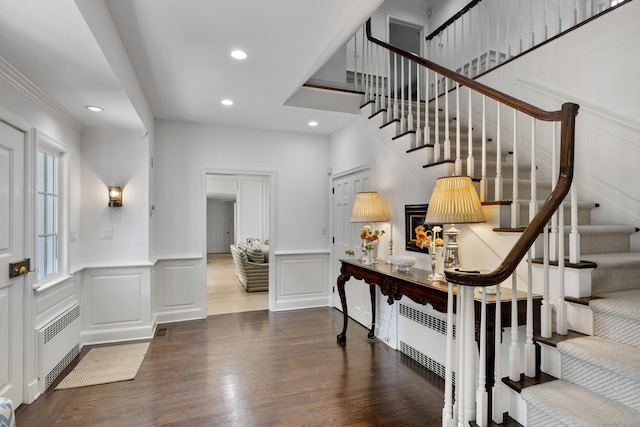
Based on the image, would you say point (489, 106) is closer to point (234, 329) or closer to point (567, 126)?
point (567, 126)

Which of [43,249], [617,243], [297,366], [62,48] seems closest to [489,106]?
[617,243]

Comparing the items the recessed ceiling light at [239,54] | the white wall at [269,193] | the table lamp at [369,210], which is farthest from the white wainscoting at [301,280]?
the recessed ceiling light at [239,54]

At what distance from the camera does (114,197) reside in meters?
3.67

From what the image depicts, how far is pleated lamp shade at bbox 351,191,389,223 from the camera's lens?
11.7ft

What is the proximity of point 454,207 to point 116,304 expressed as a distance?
11.9 feet

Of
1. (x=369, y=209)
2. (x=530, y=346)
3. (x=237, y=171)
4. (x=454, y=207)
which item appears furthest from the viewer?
(x=237, y=171)

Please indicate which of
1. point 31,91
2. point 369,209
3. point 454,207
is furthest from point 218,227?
point 454,207

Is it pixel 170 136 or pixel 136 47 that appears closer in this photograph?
pixel 136 47

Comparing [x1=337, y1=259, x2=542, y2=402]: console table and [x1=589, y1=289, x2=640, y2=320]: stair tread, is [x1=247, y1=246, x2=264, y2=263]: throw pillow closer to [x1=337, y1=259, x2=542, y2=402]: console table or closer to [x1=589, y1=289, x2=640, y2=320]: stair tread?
[x1=337, y1=259, x2=542, y2=402]: console table

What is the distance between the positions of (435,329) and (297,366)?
50.1 inches

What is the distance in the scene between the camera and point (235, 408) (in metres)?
2.38

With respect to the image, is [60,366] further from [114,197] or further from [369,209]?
[369,209]

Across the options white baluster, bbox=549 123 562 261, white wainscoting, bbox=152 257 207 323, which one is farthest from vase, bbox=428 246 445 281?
white wainscoting, bbox=152 257 207 323

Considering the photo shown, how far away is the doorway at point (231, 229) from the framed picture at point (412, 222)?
7.86 ft
